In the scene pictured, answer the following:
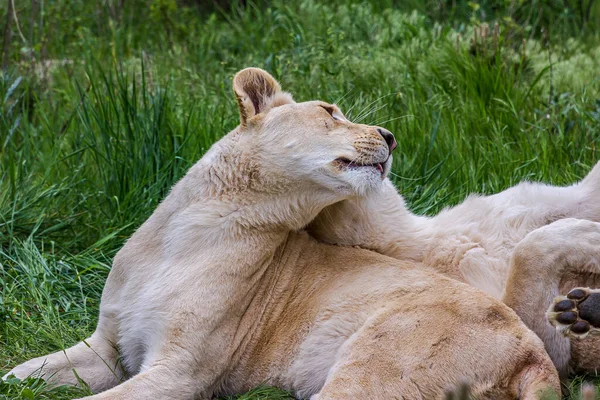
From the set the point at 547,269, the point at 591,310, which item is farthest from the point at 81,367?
the point at 591,310

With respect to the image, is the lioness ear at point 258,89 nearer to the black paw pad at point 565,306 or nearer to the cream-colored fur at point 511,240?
the cream-colored fur at point 511,240

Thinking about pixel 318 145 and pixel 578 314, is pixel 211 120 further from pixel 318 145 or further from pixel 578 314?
pixel 578 314

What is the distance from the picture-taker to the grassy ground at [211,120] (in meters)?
5.45

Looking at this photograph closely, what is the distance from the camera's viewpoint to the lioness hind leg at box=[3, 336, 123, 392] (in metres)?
4.34

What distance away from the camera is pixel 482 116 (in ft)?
22.0

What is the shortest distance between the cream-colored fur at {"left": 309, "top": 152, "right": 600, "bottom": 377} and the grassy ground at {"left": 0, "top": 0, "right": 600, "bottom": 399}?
1.26ft

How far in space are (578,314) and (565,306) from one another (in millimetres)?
56

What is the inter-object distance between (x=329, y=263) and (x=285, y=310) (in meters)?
0.31

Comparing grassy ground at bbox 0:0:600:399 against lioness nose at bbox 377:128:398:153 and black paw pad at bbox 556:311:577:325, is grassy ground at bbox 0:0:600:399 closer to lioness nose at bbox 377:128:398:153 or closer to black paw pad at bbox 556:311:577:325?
black paw pad at bbox 556:311:577:325

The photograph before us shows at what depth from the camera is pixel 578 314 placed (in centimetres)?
385

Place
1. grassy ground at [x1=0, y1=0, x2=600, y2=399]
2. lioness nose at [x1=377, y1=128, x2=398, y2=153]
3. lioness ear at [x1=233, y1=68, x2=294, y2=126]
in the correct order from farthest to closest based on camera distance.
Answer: grassy ground at [x1=0, y1=0, x2=600, y2=399], lioness ear at [x1=233, y1=68, x2=294, y2=126], lioness nose at [x1=377, y1=128, x2=398, y2=153]

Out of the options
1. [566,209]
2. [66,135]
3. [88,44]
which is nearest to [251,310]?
[566,209]

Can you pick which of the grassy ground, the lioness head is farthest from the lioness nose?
the grassy ground

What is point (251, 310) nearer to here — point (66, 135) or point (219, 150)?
point (219, 150)
